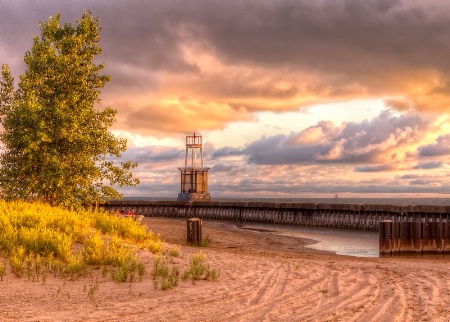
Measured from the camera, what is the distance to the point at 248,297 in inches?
333

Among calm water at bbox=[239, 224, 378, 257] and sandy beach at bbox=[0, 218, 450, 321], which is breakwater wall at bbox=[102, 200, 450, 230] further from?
sandy beach at bbox=[0, 218, 450, 321]

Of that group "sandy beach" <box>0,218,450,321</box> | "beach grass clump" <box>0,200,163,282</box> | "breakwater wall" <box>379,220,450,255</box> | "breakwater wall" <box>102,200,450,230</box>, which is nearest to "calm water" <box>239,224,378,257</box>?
"breakwater wall" <box>379,220,450,255</box>

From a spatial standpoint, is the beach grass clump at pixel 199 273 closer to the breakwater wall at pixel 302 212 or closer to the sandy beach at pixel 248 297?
the sandy beach at pixel 248 297

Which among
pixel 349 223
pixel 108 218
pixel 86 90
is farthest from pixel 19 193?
pixel 349 223

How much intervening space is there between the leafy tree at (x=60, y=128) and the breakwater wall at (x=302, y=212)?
47.2ft

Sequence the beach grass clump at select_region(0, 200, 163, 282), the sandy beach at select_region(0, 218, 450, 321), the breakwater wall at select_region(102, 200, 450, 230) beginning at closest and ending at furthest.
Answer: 1. the sandy beach at select_region(0, 218, 450, 321)
2. the beach grass clump at select_region(0, 200, 163, 282)
3. the breakwater wall at select_region(102, 200, 450, 230)

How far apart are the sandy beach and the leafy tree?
9.54 metres

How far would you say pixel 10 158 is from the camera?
19.9 m

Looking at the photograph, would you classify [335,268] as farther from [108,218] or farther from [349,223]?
[349,223]

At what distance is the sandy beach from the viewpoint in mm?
7348

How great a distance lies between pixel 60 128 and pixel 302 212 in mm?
25236

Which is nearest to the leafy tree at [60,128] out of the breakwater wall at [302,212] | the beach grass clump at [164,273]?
A: the beach grass clump at [164,273]

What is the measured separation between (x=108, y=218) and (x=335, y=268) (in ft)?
24.9

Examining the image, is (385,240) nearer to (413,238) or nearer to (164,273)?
(413,238)
